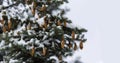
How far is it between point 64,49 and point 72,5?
870cm

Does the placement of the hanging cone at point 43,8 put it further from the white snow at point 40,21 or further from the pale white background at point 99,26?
the pale white background at point 99,26

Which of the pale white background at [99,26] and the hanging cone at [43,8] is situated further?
the pale white background at [99,26]

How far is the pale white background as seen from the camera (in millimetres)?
13023

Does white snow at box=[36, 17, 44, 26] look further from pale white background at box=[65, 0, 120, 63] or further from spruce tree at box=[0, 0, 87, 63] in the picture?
pale white background at box=[65, 0, 120, 63]

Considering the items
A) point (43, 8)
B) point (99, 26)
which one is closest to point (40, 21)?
point (43, 8)

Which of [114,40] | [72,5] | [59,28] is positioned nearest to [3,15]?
[59,28]

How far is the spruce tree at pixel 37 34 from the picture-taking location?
793 centimetres

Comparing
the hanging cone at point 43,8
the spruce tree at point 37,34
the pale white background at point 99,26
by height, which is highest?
the pale white background at point 99,26

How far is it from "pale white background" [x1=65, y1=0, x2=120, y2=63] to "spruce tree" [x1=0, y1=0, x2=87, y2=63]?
314cm

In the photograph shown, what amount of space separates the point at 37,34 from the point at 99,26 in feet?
24.9

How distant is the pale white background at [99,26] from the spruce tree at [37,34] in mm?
3138

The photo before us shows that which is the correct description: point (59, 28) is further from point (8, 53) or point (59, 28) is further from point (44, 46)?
point (8, 53)

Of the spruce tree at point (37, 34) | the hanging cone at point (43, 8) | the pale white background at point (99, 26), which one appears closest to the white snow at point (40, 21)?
the spruce tree at point (37, 34)

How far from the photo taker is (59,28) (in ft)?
25.7
